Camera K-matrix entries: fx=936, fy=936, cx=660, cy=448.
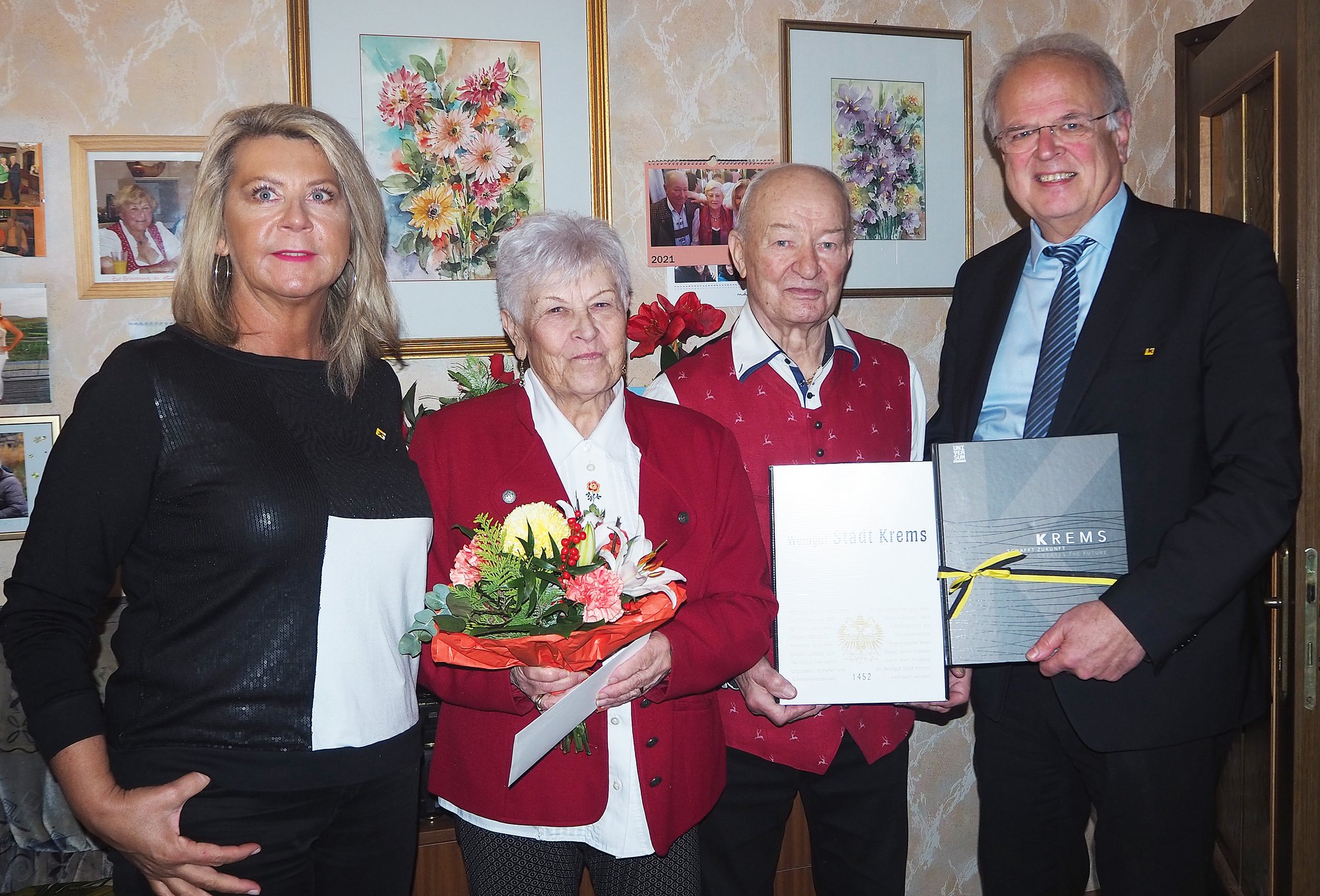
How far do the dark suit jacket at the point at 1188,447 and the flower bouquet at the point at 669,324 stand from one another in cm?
109

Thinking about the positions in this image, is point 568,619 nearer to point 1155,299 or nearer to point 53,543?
point 53,543

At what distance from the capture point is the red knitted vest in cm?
213

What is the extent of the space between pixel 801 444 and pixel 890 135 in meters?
1.45

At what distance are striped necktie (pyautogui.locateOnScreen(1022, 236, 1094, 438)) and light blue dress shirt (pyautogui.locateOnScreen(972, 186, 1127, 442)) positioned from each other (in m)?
0.01

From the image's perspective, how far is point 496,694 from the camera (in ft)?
5.65

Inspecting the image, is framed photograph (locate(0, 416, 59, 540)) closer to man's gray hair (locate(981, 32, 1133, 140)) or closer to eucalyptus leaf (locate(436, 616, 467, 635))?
eucalyptus leaf (locate(436, 616, 467, 635))

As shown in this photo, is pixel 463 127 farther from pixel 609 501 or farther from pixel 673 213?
pixel 609 501

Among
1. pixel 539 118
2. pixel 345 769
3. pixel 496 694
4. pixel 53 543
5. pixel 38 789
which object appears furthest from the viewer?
pixel 539 118

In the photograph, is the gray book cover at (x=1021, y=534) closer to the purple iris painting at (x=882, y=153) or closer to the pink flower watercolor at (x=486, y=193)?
the purple iris painting at (x=882, y=153)

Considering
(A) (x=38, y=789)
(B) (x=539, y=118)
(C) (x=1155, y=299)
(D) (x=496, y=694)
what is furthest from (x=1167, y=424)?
(A) (x=38, y=789)

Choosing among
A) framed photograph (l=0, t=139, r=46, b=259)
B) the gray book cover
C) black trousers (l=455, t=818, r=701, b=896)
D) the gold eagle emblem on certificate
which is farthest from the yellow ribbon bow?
framed photograph (l=0, t=139, r=46, b=259)

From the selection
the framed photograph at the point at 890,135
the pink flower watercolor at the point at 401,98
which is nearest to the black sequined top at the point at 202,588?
the pink flower watercolor at the point at 401,98

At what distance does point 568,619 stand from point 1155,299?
1345 millimetres

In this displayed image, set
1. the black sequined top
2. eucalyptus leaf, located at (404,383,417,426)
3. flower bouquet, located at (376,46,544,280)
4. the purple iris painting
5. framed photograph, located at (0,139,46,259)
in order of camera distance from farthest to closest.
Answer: the purple iris painting, flower bouquet, located at (376,46,544,280), eucalyptus leaf, located at (404,383,417,426), framed photograph, located at (0,139,46,259), the black sequined top
